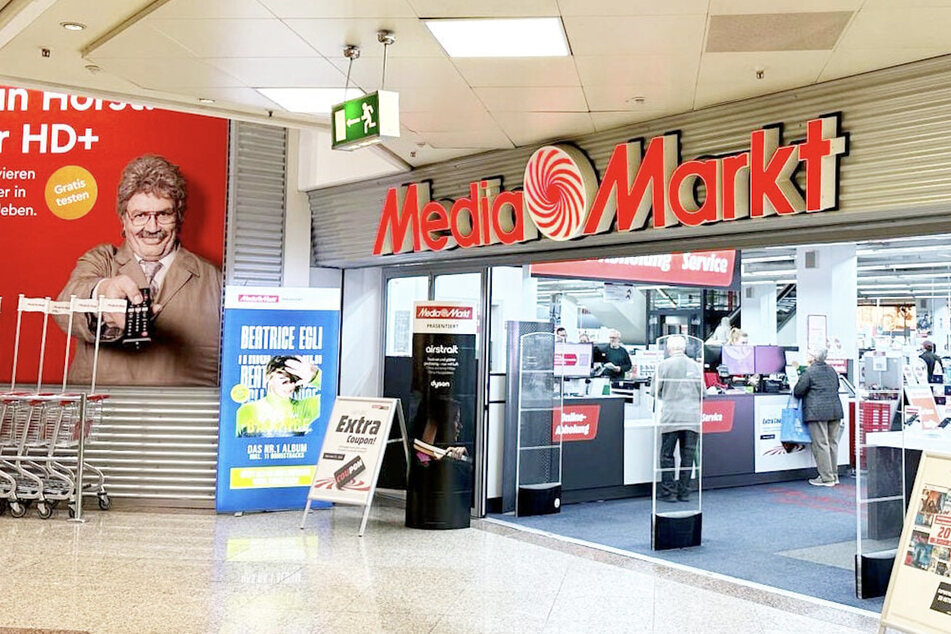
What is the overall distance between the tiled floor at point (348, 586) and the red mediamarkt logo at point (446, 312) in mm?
1737

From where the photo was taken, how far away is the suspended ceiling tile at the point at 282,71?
16.6 ft

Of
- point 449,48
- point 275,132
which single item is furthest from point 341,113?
point 275,132

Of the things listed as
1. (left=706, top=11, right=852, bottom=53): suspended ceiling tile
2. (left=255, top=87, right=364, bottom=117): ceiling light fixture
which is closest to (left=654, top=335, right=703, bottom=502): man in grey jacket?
(left=706, top=11, right=852, bottom=53): suspended ceiling tile

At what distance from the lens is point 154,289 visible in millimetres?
7918

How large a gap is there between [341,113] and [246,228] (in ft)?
11.7

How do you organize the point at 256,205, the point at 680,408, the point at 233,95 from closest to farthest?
the point at 233,95 → the point at 680,408 → the point at 256,205

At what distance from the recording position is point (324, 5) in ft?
13.5

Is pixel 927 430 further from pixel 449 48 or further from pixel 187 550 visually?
pixel 187 550

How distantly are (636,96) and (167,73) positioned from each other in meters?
2.90

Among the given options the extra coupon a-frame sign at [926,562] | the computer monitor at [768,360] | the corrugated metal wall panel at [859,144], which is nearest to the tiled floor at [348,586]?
the extra coupon a-frame sign at [926,562]

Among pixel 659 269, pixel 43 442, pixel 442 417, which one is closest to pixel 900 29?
pixel 442 417

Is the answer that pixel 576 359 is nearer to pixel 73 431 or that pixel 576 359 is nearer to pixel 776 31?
pixel 73 431

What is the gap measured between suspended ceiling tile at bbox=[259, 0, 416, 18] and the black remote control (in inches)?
172

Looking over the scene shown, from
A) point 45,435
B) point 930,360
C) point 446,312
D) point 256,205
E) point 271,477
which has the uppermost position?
point 256,205
